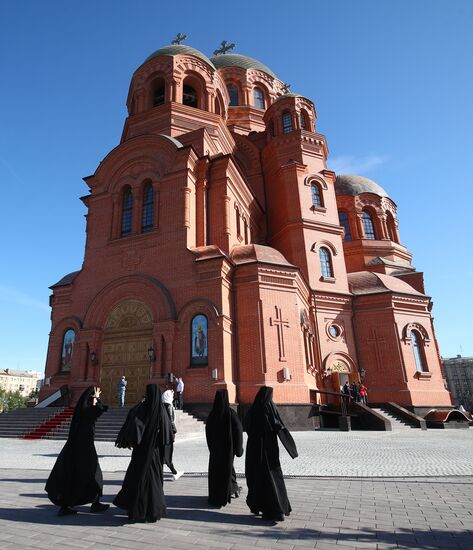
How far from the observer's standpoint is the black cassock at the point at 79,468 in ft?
14.7

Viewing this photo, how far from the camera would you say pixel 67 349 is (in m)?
17.6

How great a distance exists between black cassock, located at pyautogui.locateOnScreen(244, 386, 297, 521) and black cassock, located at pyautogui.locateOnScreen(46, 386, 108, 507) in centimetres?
182

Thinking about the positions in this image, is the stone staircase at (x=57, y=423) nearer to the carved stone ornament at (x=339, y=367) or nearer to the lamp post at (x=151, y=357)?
the lamp post at (x=151, y=357)

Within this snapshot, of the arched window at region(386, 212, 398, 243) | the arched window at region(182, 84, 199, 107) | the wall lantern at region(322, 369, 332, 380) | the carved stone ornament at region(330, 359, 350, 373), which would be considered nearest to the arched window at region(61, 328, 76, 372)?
the wall lantern at region(322, 369, 332, 380)

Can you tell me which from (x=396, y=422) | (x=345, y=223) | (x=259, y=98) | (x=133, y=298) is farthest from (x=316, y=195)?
(x=259, y=98)

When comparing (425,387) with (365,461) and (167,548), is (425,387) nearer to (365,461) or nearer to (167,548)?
(365,461)

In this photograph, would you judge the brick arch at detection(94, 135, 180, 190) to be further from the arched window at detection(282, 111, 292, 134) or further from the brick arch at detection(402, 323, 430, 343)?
the brick arch at detection(402, 323, 430, 343)

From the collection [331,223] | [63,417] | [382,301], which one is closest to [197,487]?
[63,417]

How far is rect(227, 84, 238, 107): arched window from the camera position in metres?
31.4

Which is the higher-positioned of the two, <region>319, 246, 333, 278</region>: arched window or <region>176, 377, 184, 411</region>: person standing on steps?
<region>319, 246, 333, 278</region>: arched window

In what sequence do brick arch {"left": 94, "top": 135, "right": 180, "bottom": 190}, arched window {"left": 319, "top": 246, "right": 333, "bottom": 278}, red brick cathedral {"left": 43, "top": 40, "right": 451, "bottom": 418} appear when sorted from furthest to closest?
arched window {"left": 319, "top": 246, "right": 333, "bottom": 278} → brick arch {"left": 94, "top": 135, "right": 180, "bottom": 190} → red brick cathedral {"left": 43, "top": 40, "right": 451, "bottom": 418}

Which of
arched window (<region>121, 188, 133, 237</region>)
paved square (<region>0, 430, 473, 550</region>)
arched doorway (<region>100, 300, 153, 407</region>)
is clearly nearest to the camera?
paved square (<region>0, 430, 473, 550</region>)

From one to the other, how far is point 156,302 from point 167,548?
12992 mm

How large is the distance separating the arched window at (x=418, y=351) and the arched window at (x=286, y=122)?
14.4 meters
